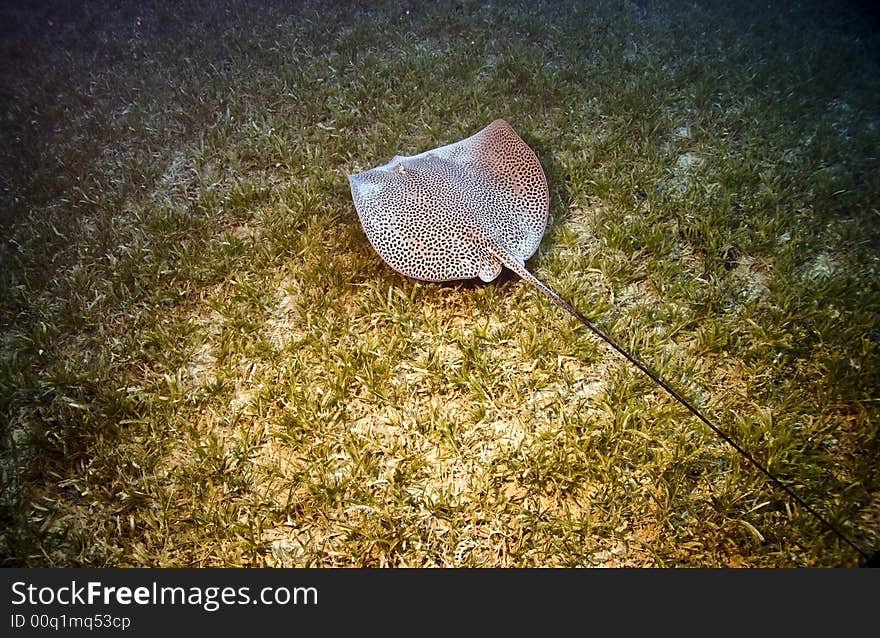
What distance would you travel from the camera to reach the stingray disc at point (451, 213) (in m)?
2.96

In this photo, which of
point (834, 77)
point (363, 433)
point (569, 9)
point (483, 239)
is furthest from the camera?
point (569, 9)

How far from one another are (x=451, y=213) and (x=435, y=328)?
0.72 meters

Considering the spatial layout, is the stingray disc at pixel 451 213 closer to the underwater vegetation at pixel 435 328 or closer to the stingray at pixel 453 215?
the stingray at pixel 453 215

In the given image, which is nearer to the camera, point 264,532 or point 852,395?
point 264,532

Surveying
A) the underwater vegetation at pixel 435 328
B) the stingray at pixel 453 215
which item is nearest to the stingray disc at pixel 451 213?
the stingray at pixel 453 215

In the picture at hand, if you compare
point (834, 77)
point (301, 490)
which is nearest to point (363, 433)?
point (301, 490)

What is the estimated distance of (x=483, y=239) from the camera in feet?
9.56

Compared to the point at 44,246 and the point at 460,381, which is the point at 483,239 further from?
the point at 44,246

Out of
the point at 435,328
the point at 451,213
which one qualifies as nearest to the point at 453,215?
the point at 451,213

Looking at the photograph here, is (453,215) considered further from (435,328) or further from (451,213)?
(435,328)

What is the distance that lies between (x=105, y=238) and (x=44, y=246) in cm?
44

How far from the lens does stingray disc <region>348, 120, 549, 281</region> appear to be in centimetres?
296

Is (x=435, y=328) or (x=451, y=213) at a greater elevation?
(x=451, y=213)

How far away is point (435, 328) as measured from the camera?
2975mm
